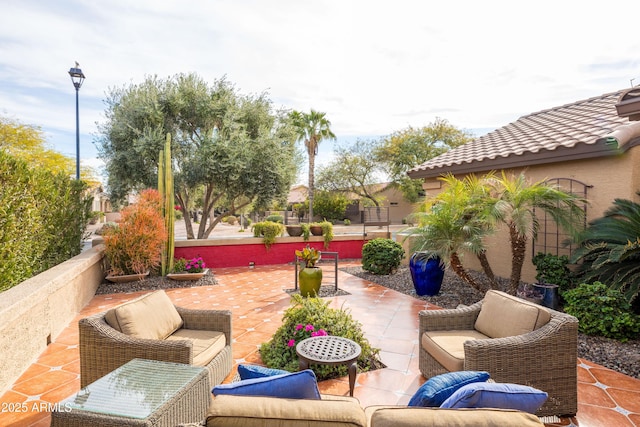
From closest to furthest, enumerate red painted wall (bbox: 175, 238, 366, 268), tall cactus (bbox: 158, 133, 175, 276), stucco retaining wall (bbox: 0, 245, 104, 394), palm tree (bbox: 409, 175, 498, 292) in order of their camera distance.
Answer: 1. stucco retaining wall (bbox: 0, 245, 104, 394)
2. palm tree (bbox: 409, 175, 498, 292)
3. tall cactus (bbox: 158, 133, 175, 276)
4. red painted wall (bbox: 175, 238, 366, 268)

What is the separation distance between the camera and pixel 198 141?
12.8 meters

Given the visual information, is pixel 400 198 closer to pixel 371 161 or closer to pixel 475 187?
pixel 371 161

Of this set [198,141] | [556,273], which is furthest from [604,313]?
[198,141]

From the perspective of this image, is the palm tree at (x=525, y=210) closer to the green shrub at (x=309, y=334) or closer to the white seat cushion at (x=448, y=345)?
the white seat cushion at (x=448, y=345)

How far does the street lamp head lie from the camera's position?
408 inches

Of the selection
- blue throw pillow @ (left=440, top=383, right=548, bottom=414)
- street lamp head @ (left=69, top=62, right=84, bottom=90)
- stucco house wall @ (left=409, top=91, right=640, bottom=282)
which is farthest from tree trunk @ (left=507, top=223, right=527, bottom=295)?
street lamp head @ (left=69, top=62, right=84, bottom=90)

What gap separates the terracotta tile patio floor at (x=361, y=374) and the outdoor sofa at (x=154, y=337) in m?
0.65

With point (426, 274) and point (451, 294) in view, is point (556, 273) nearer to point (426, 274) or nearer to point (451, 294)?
point (451, 294)

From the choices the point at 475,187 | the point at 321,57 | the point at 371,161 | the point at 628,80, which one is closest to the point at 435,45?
the point at 321,57

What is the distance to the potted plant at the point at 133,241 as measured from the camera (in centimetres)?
831

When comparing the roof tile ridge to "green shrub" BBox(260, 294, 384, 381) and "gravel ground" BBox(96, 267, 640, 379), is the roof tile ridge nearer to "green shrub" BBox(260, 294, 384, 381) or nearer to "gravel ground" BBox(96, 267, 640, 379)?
"gravel ground" BBox(96, 267, 640, 379)

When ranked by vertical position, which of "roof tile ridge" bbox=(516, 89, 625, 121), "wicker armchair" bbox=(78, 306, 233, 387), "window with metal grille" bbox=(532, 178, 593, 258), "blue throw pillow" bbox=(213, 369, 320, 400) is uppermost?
"roof tile ridge" bbox=(516, 89, 625, 121)

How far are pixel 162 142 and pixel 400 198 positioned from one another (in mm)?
28643

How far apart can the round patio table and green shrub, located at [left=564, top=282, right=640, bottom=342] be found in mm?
3613
